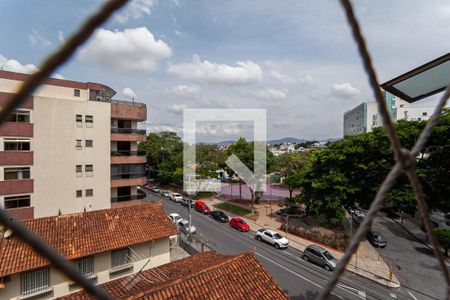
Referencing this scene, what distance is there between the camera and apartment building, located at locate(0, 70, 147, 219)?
12.7m

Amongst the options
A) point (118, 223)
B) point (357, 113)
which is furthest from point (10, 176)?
point (357, 113)

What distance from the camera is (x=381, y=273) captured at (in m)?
12.2

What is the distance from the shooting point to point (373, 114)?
43.8 m

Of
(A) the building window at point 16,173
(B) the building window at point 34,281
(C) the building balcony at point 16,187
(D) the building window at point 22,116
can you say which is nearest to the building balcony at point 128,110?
(D) the building window at point 22,116

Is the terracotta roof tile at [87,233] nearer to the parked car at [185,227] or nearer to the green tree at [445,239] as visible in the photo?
the parked car at [185,227]

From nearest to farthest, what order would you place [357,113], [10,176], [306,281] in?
1. [306,281]
2. [10,176]
3. [357,113]

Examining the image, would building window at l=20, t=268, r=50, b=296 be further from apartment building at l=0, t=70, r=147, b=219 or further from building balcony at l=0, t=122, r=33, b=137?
building balcony at l=0, t=122, r=33, b=137

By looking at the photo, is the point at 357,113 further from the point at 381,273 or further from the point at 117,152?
the point at 117,152

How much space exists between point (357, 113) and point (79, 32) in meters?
56.9

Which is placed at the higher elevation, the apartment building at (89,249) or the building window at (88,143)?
the building window at (88,143)

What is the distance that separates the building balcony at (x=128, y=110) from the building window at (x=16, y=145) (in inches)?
193

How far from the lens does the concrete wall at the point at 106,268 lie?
7219 mm

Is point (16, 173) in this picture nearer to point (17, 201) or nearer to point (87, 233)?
point (17, 201)

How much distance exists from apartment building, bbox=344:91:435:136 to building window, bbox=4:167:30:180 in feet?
99.5
